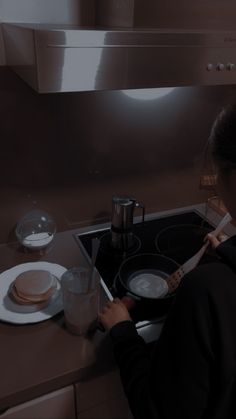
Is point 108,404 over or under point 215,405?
under

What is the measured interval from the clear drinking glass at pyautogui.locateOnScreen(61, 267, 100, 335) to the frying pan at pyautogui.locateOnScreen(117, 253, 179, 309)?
106mm

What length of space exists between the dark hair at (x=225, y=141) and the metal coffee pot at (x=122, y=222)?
55cm

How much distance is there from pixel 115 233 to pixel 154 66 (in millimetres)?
610

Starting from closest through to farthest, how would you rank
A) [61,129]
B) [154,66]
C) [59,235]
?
[154,66] < [61,129] < [59,235]

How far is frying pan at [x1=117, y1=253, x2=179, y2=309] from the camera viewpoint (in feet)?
3.36

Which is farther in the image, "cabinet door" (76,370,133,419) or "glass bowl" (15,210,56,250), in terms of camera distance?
"glass bowl" (15,210,56,250)

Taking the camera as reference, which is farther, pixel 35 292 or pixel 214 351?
pixel 35 292

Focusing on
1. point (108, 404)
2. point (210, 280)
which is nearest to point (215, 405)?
point (210, 280)

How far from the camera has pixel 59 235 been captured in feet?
4.27

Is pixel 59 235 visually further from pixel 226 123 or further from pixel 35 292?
pixel 226 123

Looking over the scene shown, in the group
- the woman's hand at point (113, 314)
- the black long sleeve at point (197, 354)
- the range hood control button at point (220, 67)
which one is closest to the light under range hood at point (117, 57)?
the range hood control button at point (220, 67)

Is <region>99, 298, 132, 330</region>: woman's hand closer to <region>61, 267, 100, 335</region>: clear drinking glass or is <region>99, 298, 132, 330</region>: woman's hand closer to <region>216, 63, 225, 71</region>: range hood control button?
<region>61, 267, 100, 335</region>: clear drinking glass

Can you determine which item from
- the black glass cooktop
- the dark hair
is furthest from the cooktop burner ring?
the dark hair

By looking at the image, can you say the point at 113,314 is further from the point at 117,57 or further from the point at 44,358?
the point at 117,57
